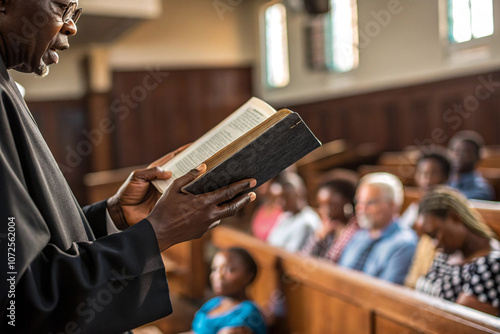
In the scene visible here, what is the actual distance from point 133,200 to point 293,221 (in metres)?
2.65

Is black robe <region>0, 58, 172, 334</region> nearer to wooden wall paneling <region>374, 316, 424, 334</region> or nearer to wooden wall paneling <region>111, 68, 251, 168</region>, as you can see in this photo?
wooden wall paneling <region>374, 316, 424, 334</region>

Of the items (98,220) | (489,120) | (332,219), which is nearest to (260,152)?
(98,220)

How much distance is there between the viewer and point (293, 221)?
3.84 m

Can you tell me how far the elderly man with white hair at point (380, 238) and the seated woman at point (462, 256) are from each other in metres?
0.32

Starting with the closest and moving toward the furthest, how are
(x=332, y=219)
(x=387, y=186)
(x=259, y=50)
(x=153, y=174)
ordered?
1. (x=153, y=174)
2. (x=387, y=186)
3. (x=332, y=219)
4. (x=259, y=50)

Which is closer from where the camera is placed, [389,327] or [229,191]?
→ [229,191]

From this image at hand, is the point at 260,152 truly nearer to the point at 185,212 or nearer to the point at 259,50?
the point at 185,212

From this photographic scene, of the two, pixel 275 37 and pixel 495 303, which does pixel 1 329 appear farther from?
pixel 275 37

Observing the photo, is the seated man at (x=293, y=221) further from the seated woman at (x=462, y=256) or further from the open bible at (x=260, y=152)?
the open bible at (x=260, y=152)

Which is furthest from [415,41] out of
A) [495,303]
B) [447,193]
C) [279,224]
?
[495,303]

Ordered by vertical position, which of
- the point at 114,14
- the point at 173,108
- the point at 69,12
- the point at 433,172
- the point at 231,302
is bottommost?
the point at 231,302

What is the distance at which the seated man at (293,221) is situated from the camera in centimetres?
360

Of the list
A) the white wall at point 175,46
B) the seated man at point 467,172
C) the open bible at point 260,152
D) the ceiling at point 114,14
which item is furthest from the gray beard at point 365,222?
the white wall at point 175,46

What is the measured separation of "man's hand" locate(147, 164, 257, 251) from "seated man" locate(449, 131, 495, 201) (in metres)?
3.56
